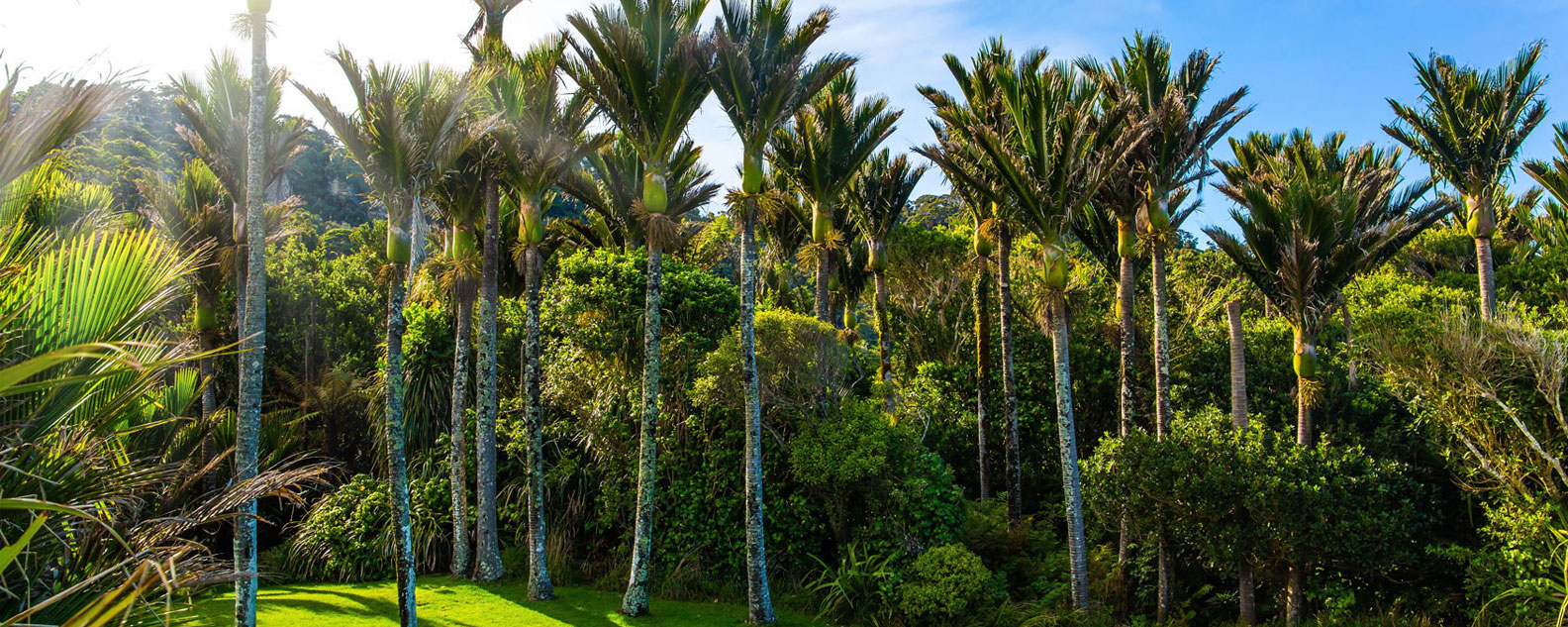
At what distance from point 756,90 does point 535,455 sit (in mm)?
7190

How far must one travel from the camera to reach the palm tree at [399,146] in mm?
10508

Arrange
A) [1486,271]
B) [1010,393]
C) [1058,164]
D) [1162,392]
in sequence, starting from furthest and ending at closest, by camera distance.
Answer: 1. [1486,271]
2. [1010,393]
3. [1162,392]
4. [1058,164]

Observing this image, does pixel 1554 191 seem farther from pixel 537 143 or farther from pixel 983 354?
pixel 537 143

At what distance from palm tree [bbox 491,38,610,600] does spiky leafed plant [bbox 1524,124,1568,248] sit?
17.6 meters

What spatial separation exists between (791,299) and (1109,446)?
14.2 metres

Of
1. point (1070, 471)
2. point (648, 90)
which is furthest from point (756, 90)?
point (1070, 471)

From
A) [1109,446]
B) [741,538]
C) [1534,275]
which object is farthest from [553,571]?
[1534,275]

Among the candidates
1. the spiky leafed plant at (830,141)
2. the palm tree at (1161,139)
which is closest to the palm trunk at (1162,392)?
the palm tree at (1161,139)

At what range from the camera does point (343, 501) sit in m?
16.8

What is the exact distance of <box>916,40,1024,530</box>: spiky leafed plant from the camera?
577 inches

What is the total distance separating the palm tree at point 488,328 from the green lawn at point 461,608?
85 centimetres

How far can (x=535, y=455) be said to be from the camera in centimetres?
1504

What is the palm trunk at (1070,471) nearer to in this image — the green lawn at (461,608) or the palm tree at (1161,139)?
the palm tree at (1161,139)

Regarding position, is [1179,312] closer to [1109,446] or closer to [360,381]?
[1109,446]
